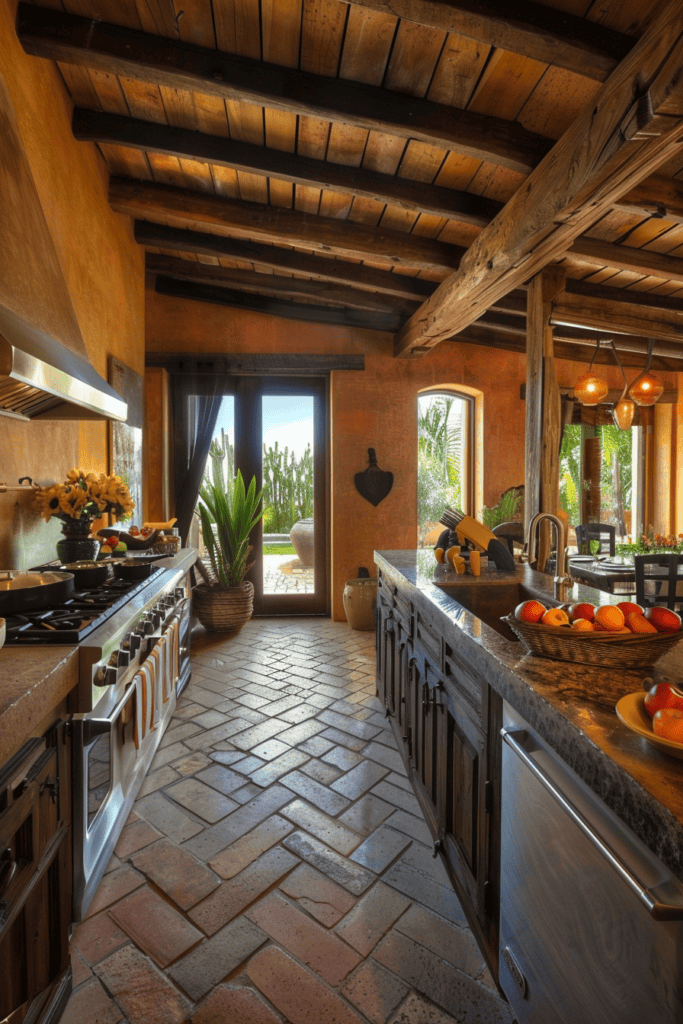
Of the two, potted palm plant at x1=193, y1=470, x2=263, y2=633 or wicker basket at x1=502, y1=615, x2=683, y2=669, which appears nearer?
wicker basket at x1=502, y1=615, x2=683, y2=669

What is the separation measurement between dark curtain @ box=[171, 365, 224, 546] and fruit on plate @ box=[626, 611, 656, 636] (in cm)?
473

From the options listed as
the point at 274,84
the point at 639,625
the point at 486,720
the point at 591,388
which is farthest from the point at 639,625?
the point at 591,388

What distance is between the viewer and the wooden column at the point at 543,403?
3664 millimetres

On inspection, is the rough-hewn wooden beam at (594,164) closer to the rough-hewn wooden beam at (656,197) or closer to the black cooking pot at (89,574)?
the rough-hewn wooden beam at (656,197)

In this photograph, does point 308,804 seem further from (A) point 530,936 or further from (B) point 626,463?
(B) point 626,463

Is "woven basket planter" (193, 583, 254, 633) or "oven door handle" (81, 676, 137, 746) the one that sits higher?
"oven door handle" (81, 676, 137, 746)

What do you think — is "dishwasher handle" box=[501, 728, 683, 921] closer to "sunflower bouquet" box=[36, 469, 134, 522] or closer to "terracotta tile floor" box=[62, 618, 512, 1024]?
"terracotta tile floor" box=[62, 618, 512, 1024]

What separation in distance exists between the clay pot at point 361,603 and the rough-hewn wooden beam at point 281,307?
2.63 m

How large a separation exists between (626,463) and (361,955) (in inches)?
265

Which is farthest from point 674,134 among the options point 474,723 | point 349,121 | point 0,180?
point 0,180

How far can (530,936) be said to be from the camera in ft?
3.76

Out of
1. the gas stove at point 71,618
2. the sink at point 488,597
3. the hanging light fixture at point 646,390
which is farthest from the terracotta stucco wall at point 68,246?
the hanging light fixture at point 646,390

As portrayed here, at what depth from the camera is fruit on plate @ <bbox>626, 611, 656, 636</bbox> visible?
1227mm

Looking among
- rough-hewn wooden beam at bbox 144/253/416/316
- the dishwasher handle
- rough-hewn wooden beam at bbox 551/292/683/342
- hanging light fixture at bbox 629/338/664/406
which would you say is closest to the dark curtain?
rough-hewn wooden beam at bbox 144/253/416/316
